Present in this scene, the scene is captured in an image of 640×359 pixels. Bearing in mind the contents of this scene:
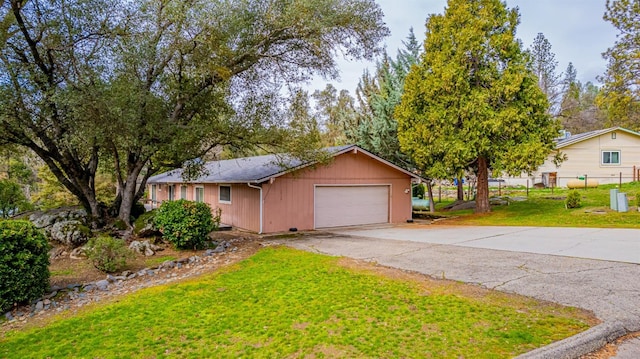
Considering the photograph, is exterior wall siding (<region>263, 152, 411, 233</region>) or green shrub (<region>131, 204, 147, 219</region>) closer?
green shrub (<region>131, 204, 147, 219</region>)

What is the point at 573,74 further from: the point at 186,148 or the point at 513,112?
the point at 186,148

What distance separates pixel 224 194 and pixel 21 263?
35.0 ft

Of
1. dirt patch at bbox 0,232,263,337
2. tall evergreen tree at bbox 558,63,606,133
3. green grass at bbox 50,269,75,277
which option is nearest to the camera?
dirt patch at bbox 0,232,263,337

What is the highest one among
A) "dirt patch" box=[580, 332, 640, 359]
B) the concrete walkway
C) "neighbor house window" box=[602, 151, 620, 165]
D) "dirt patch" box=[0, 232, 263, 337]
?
"neighbor house window" box=[602, 151, 620, 165]

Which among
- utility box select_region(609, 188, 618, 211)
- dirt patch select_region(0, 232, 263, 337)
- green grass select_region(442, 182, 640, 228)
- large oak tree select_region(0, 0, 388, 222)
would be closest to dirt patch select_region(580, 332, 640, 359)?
dirt patch select_region(0, 232, 263, 337)

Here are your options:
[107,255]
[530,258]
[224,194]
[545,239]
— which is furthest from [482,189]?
[107,255]

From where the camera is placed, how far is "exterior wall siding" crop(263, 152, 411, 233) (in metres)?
13.6

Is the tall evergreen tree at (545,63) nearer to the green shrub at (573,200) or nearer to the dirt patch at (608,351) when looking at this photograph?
the green shrub at (573,200)

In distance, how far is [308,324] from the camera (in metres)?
4.66

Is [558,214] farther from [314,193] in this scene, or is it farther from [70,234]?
[70,234]

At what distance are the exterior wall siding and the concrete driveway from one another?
1.64 m

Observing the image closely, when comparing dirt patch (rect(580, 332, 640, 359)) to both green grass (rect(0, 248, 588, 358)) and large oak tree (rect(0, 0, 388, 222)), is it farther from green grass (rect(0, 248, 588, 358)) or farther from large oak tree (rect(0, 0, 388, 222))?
large oak tree (rect(0, 0, 388, 222))

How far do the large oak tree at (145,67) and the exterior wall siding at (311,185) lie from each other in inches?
104

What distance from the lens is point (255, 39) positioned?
10.8 m
